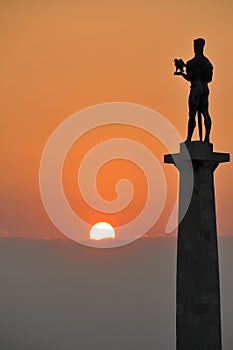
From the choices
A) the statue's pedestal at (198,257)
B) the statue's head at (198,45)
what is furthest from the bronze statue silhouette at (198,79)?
the statue's pedestal at (198,257)

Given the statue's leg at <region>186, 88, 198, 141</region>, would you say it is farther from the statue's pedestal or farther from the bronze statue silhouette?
the statue's pedestal

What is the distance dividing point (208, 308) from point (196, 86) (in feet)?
27.1

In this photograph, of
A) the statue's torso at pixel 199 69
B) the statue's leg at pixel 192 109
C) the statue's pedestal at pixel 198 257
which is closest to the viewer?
the statue's pedestal at pixel 198 257

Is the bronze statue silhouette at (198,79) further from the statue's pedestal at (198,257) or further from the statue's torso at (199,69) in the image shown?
the statue's pedestal at (198,257)

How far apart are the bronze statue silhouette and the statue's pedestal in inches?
47.5

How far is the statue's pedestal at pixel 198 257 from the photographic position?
2773 cm

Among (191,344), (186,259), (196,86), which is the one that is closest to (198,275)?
(186,259)

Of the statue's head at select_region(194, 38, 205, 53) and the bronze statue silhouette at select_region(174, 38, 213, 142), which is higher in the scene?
the statue's head at select_region(194, 38, 205, 53)

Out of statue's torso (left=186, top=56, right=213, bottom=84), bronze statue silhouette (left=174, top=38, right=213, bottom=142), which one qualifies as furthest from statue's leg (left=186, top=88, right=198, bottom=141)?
statue's torso (left=186, top=56, right=213, bottom=84)

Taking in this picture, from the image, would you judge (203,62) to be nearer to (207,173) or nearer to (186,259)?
(207,173)

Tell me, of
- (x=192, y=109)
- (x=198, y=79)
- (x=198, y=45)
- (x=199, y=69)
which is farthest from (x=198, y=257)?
(x=198, y=45)

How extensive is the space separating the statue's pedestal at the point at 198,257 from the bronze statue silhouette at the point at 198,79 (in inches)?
47.5

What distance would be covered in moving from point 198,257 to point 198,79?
21.9ft

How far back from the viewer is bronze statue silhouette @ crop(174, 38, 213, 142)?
29125mm
